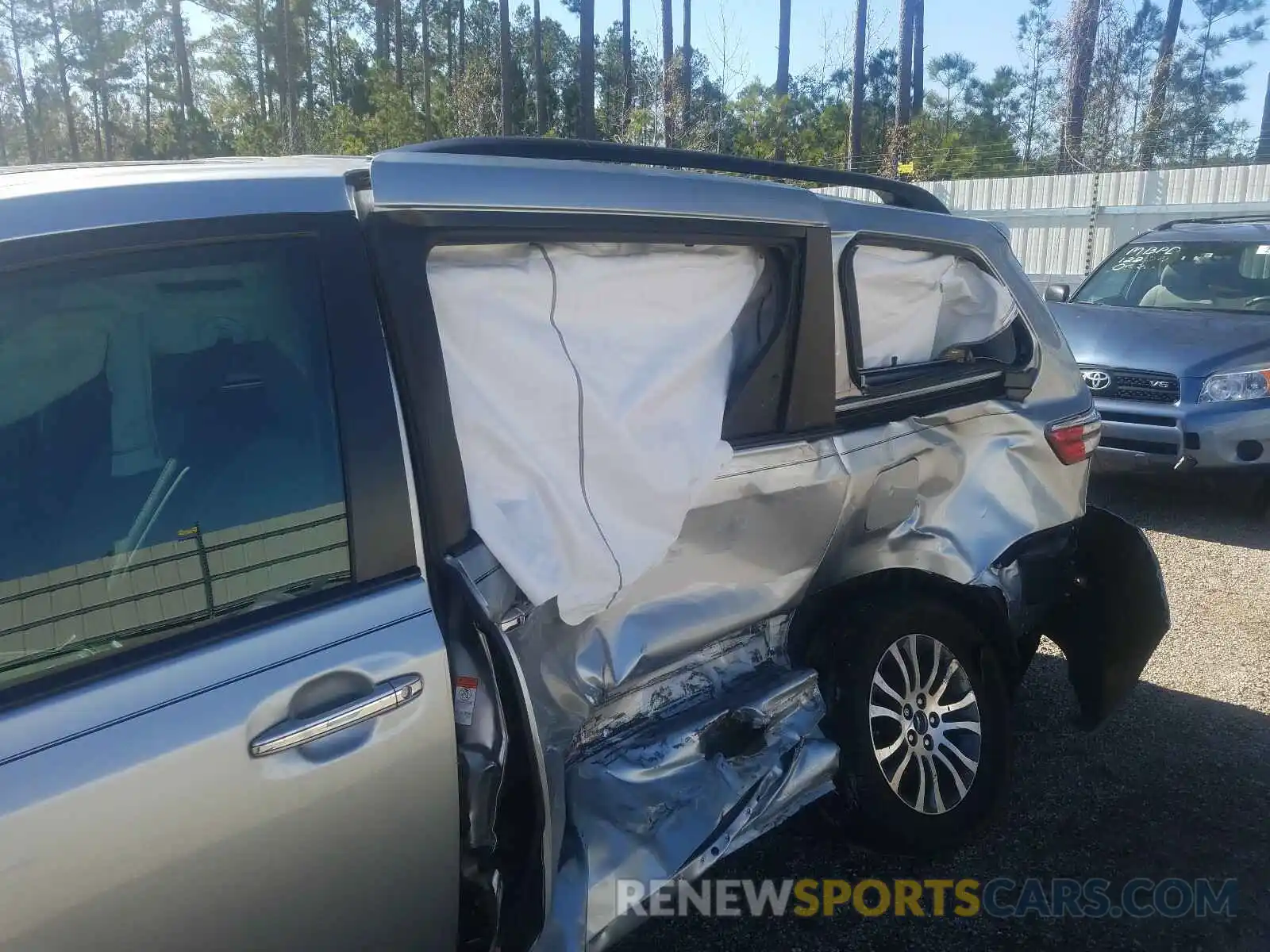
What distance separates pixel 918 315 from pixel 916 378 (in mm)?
304

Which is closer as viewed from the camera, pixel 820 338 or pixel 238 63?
pixel 820 338

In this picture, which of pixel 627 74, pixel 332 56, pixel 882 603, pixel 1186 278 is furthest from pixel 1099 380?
pixel 332 56

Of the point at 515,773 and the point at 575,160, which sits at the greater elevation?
the point at 575,160

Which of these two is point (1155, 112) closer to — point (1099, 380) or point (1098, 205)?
point (1098, 205)

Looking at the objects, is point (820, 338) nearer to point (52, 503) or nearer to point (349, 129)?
point (52, 503)

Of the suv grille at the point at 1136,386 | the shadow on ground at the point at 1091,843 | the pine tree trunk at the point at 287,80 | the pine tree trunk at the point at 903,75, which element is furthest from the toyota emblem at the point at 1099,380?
the pine tree trunk at the point at 287,80

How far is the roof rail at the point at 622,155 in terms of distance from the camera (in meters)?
2.52

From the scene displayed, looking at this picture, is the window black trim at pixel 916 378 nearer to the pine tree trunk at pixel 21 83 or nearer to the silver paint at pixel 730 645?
the silver paint at pixel 730 645

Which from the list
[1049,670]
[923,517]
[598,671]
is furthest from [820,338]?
[1049,670]

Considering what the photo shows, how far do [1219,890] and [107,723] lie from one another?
313cm

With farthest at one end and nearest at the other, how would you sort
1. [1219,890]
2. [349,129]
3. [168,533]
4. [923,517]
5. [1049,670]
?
[349,129] → [1049,670] → [923,517] → [1219,890] → [168,533]

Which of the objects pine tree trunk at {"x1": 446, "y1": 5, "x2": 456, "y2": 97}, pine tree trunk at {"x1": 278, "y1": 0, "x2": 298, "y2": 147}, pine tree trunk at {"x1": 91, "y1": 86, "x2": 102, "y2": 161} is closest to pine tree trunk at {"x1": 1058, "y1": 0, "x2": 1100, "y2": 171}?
pine tree trunk at {"x1": 278, "y1": 0, "x2": 298, "y2": 147}

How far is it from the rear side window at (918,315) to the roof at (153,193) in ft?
5.38

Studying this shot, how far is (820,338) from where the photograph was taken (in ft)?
9.65
